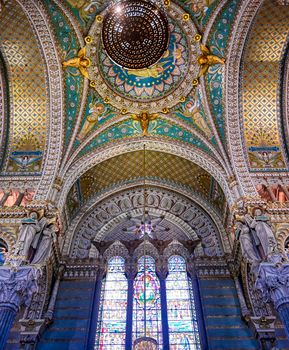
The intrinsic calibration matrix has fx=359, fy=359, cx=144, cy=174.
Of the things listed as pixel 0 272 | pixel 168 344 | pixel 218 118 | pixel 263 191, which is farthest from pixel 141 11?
pixel 168 344

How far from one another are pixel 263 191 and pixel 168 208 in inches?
162

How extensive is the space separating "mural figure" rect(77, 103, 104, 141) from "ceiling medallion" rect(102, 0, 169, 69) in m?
1.86

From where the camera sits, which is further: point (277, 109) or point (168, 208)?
point (168, 208)

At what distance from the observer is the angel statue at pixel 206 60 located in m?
13.2

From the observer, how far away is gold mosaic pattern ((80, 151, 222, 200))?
Result: 14680 millimetres

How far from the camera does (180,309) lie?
458 inches

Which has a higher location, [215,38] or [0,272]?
[215,38]

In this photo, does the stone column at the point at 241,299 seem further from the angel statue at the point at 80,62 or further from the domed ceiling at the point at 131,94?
the angel statue at the point at 80,62

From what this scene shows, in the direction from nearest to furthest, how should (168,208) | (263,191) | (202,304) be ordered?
(202,304)
(263,191)
(168,208)

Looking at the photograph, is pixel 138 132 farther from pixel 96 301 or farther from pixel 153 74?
pixel 96 301

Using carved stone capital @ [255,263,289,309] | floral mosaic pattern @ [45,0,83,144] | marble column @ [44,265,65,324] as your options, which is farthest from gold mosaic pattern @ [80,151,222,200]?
carved stone capital @ [255,263,289,309]

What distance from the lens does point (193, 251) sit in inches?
523

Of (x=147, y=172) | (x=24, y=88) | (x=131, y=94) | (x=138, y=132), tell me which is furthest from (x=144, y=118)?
(x=24, y=88)

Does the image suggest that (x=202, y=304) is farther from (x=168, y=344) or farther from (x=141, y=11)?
(x=141, y=11)
